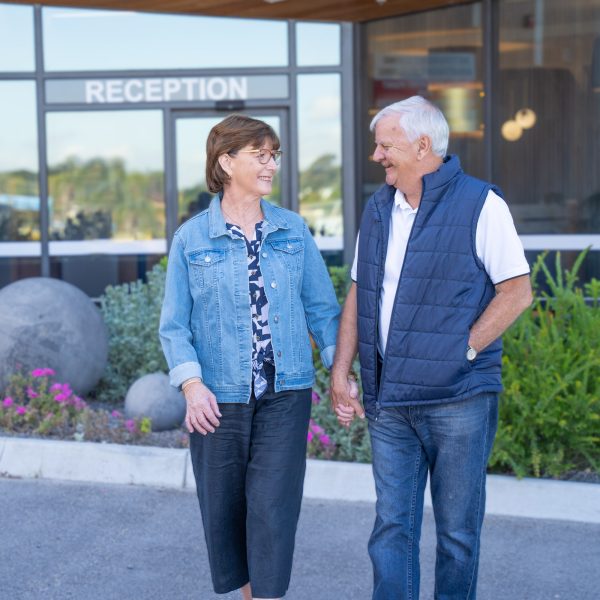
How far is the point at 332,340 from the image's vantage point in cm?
376

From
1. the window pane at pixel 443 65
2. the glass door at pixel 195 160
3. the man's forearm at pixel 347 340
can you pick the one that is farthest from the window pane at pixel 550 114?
the man's forearm at pixel 347 340

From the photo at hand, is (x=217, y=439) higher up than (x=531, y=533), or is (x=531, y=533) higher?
(x=217, y=439)

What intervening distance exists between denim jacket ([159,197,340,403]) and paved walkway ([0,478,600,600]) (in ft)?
4.34

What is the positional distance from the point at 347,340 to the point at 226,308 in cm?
44

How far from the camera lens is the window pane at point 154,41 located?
37.8 ft

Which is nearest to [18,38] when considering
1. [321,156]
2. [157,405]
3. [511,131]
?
[321,156]

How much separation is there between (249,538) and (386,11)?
8.17 meters

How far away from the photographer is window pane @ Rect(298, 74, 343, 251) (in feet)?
37.8

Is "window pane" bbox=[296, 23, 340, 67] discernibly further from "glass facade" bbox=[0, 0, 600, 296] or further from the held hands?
the held hands

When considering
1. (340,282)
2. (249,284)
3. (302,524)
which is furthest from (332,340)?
(340,282)

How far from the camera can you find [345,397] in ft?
12.1

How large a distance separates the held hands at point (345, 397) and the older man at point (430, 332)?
125 mm

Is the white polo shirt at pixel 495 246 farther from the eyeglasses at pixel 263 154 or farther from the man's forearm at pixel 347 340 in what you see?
the eyeglasses at pixel 263 154

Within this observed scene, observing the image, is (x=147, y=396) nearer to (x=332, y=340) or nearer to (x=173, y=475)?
(x=173, y=475)
